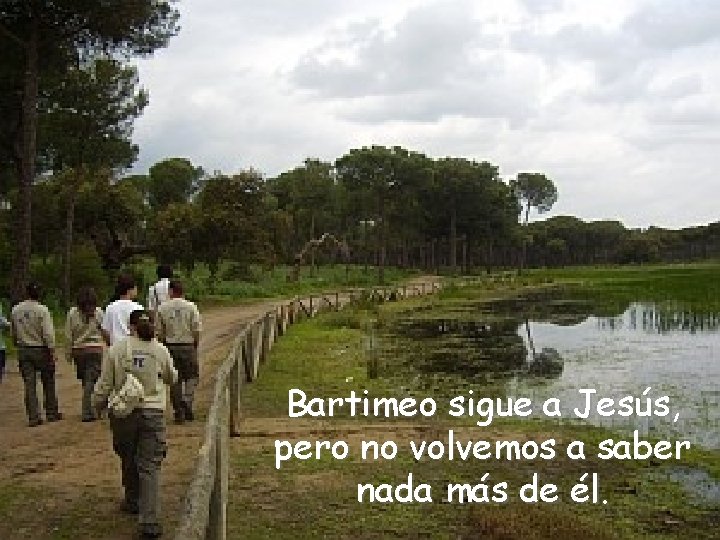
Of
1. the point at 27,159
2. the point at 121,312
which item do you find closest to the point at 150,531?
the point at 121,312

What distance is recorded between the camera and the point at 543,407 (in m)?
14.1

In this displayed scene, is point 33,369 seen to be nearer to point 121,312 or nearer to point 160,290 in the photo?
point 160,290

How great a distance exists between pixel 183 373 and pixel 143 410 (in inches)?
173

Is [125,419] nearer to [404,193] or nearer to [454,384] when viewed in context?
[454,384]

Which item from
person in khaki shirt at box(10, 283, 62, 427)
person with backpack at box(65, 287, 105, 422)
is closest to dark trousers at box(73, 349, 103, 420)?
person with backpack at box(65, 287, 105, 422)

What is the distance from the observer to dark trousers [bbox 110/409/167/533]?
7215 millimetres

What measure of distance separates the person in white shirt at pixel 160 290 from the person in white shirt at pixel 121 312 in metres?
1.91

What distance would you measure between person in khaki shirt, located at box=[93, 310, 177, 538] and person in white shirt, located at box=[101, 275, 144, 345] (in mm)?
2469

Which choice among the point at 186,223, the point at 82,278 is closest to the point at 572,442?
the point at 82,278

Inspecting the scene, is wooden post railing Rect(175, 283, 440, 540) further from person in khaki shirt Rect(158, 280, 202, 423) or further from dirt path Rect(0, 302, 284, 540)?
dirt path Rect(0, 302, 284, 540)

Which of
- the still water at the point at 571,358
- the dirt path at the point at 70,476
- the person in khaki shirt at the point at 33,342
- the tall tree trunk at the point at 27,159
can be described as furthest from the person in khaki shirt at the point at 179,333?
the tall tree trunk at the point at 27,159

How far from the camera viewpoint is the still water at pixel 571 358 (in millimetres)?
14727

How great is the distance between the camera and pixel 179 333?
37.4 ft

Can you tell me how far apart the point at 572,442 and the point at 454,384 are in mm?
5380
